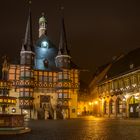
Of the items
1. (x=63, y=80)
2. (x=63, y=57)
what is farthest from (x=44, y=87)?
(x=63, y=57)

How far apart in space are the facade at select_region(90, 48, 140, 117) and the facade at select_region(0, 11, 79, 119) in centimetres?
771

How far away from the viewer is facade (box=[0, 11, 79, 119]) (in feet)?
220

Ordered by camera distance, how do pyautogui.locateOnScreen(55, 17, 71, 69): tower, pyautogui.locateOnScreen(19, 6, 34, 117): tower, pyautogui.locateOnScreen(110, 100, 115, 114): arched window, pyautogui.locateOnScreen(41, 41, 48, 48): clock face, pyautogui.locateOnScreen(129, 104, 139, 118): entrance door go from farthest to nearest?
pyautogui.locateOnScreen(41, 41, 48, 48): clock face
pyautogui.locateOnScreen(55, 17, 71, 69): tower
pyautogui.locateOnScreen(110, 100, 115, 114): arched window
pyautogui.locateOnScreen(19, 6, 34, 117): tower
pyautogui.locateOnScreen(129, 104, 139, 118): entrance door

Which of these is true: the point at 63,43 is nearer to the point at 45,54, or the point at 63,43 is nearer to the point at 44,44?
the point at 45,54

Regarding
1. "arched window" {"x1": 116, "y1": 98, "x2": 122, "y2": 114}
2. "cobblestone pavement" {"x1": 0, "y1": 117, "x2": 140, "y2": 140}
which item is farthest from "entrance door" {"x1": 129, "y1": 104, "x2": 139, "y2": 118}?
"cobblestone pavement" {"x1": 0, "y1": 117, "x2": 140, "y2": 140}

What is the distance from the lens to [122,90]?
2483 inches

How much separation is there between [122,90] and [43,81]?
19.4m

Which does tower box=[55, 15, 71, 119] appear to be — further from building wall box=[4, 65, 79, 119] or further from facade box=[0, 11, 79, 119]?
building wall box=[4, 65, 79, 119]

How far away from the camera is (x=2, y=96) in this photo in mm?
60906

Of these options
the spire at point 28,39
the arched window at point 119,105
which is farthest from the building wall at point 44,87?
the arched window at point 119,105

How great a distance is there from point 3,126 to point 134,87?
3812cm

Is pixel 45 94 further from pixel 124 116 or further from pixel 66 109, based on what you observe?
pixel 124 116

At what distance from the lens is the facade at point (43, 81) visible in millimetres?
67062

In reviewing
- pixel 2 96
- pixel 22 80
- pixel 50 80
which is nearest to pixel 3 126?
pixel 2 96
